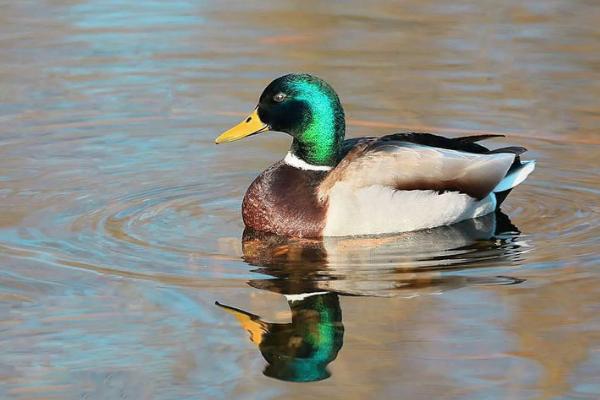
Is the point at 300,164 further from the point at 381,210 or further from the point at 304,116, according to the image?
the point at 381,210

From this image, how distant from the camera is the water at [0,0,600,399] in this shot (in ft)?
22.9

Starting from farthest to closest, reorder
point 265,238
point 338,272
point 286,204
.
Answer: point 286,204, point 265,238, point 338,272

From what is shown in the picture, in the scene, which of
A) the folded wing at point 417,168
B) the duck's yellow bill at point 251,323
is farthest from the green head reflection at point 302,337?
the folded wing at point 417,168

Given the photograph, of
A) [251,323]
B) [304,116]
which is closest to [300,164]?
[304,116]

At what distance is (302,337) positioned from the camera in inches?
295

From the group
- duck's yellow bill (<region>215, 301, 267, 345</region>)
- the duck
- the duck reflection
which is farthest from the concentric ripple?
duck's yellow bill (<region>215, 301, 267, 345</region>)

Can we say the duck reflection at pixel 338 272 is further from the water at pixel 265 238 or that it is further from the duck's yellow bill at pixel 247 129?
the duck's yellow bill at pixel 247 129

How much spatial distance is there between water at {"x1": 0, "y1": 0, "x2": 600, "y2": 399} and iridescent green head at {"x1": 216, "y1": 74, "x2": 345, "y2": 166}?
666 millimetres

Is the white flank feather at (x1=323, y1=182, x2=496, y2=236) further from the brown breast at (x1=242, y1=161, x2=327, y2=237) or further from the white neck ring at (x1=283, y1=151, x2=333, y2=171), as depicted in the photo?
the white neck ring at (x1=283, y1=151, x2=333, y2=171)

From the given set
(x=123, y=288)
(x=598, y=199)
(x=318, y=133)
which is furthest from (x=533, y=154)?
(x=123, y=288)

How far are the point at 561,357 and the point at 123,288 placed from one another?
8.13ft

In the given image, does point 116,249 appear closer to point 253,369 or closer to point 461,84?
point 253,369

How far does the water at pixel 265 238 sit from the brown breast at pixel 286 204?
119 mm

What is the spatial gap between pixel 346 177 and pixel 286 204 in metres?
0.43
